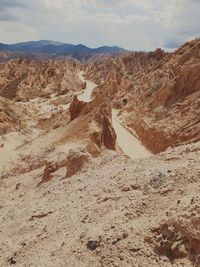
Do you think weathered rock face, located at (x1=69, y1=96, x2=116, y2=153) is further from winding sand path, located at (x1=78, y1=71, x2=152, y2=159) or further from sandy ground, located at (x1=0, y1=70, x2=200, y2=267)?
sandy ground, located at (x1=0, y1=70, x2=200, y2=267)

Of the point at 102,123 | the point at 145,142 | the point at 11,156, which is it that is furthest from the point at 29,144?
the point at 145,142

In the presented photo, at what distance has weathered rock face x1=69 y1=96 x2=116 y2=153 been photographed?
27.5 meters

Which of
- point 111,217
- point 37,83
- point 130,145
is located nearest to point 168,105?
point 130,145

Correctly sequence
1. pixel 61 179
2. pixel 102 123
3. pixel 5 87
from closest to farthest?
pixel 61 179 < pixel 102 123 < pixel 5 87

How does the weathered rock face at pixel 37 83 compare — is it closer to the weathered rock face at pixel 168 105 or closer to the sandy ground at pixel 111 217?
the weathered rock face at pixel 168 105

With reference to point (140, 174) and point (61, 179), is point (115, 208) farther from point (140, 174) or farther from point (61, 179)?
point (61, 179)

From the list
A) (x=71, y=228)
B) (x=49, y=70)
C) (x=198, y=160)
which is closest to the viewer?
(x=71, y=228)

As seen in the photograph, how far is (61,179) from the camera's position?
2077 centimetres

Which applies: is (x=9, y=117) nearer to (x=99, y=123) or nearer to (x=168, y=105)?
(x=168, y=105)

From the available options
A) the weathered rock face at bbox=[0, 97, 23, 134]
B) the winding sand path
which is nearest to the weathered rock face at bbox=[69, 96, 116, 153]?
the winding sand path

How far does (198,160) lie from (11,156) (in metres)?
18.7

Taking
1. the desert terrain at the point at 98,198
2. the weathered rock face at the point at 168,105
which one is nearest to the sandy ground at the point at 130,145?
the desert terrain at the point at 98,198

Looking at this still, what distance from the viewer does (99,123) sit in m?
29.2

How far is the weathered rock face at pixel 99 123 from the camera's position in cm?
2755
